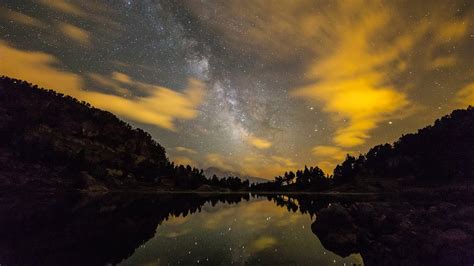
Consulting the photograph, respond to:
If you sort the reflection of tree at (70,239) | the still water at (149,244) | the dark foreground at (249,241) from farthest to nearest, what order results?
the dark foreground at (249,241) < the still water at (149,244) < the reflection of tree at (70,239)

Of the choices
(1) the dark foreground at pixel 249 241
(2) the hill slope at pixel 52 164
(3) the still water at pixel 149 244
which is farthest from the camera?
(2) the hill slope at pixel 52 164

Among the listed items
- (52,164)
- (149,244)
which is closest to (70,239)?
(149,244)

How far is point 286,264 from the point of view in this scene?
24406 millimetres

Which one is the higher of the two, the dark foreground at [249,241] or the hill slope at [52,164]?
the hill slope at [52,164]

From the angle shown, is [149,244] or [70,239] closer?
[70,239]

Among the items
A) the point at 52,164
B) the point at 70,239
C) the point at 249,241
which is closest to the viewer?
the point at 70,239

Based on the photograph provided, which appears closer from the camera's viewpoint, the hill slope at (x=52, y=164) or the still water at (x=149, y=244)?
the still water at (x=149, y=244)

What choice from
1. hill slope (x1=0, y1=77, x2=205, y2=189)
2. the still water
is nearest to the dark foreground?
the still water

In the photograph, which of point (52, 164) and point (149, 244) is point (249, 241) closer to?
point (149, 244)

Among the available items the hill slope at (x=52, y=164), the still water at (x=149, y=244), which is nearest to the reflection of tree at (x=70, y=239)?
the still water at (x=149, y=244)

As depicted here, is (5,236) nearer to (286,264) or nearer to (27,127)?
(286,264)

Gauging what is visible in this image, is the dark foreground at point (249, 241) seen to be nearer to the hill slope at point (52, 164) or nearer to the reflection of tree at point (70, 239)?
the reflection of tree at point (70, 239)

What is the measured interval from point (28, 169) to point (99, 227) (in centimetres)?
14098

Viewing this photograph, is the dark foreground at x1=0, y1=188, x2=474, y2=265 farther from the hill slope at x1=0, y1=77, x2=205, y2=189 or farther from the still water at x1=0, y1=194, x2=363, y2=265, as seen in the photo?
the hill slope at x1=0, y1=77, x2=205, y2=189
